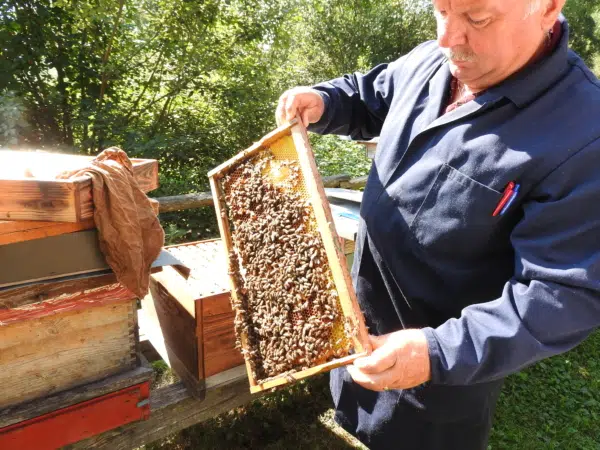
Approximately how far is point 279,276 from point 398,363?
2.24 ft

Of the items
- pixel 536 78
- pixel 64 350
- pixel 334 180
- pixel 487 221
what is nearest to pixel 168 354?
pixel 64 350

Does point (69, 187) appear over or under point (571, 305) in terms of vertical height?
over

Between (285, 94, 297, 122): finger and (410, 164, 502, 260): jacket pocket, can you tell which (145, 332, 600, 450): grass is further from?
(285, 94, 297, 122): finger

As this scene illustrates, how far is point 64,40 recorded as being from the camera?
576cm

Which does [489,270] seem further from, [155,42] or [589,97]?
[155,42]

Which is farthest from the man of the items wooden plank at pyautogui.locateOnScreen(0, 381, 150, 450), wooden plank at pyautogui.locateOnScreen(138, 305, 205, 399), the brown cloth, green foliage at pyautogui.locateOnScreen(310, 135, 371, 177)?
green foliage at pyautogui.locateOnScreen(310, 135, 371, 177)

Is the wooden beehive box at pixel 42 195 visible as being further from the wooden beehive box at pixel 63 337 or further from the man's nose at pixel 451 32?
the man's nose at pixel 451 32

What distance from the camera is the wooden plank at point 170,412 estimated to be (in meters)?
2.26

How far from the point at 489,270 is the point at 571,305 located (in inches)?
14.7

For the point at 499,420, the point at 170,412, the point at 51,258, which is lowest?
the point at 499,420

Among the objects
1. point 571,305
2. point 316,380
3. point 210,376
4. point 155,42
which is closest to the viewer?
point 571,305

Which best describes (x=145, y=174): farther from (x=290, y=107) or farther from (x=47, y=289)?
(x=290, y=107)

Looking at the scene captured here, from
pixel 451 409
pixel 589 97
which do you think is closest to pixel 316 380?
pixel 451 409

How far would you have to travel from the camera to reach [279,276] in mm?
1934
